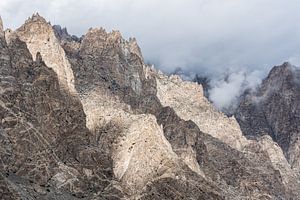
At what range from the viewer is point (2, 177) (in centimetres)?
19612

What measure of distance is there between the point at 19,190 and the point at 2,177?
6.57 metres

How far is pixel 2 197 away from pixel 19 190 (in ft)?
34.0

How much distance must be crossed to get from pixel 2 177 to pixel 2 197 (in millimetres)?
8402

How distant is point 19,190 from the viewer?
19925cm

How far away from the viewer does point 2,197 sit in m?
189
